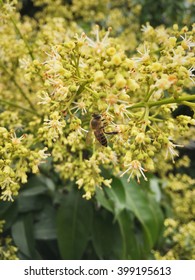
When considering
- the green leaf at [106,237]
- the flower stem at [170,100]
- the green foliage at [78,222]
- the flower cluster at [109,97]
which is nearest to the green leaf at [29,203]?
the green foliage at [78,222]

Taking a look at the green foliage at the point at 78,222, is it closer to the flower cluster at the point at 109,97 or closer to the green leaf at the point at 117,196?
the green leaf at the point at 117,196

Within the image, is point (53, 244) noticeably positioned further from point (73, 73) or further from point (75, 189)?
point (73, 73)

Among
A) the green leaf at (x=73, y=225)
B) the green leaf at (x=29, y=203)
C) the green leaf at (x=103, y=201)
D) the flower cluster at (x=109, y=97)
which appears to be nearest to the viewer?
the flower cluster at (x=109, y=97)

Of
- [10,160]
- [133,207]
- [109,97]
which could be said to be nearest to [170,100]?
[109,97]

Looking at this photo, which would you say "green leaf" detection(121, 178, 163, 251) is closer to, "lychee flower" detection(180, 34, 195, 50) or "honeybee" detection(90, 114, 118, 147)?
"honeybee" detection(90, 114, 118, 147)

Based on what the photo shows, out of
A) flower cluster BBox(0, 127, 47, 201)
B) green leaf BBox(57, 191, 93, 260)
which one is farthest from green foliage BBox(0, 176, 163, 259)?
flower cluster BBox(0, 127, 47, 201)

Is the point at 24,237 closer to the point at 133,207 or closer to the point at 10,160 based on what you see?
the point at 133,207
